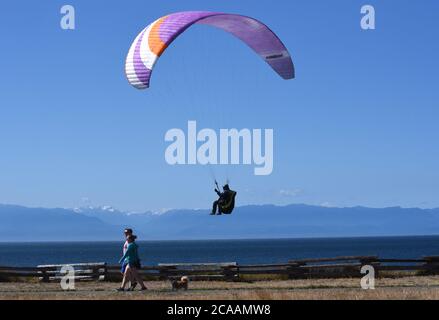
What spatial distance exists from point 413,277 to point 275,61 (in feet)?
32.8

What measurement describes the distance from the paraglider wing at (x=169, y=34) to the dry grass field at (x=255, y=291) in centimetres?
745

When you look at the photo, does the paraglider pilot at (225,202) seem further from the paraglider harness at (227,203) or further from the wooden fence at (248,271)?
the wooden fence at (248,271)

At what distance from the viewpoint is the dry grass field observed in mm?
23045

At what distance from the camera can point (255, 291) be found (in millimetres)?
25219

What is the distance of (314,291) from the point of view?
25.7 m

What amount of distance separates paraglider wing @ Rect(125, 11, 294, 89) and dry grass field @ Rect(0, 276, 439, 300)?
7.45 metres

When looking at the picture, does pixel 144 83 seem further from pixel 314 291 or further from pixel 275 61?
pixel 314 291

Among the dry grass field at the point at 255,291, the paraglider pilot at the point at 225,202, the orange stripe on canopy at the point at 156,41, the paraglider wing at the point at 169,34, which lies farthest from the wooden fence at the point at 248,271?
the orange stripe on canopy at the point at 156,41

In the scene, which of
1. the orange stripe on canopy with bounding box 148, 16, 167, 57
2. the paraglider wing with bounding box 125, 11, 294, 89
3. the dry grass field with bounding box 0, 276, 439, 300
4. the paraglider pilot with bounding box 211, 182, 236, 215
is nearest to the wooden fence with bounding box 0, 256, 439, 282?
the dry grass field with bounding box 0, 276, 439, 300

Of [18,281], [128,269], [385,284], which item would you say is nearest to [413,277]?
[385,284]

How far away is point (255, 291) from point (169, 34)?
9988 mm

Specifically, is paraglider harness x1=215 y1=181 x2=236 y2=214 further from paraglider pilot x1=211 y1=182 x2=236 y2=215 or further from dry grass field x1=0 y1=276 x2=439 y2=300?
dry grass field x1=0 y1=276 x2=439 y2=300

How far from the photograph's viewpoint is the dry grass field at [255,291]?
2305 cm
